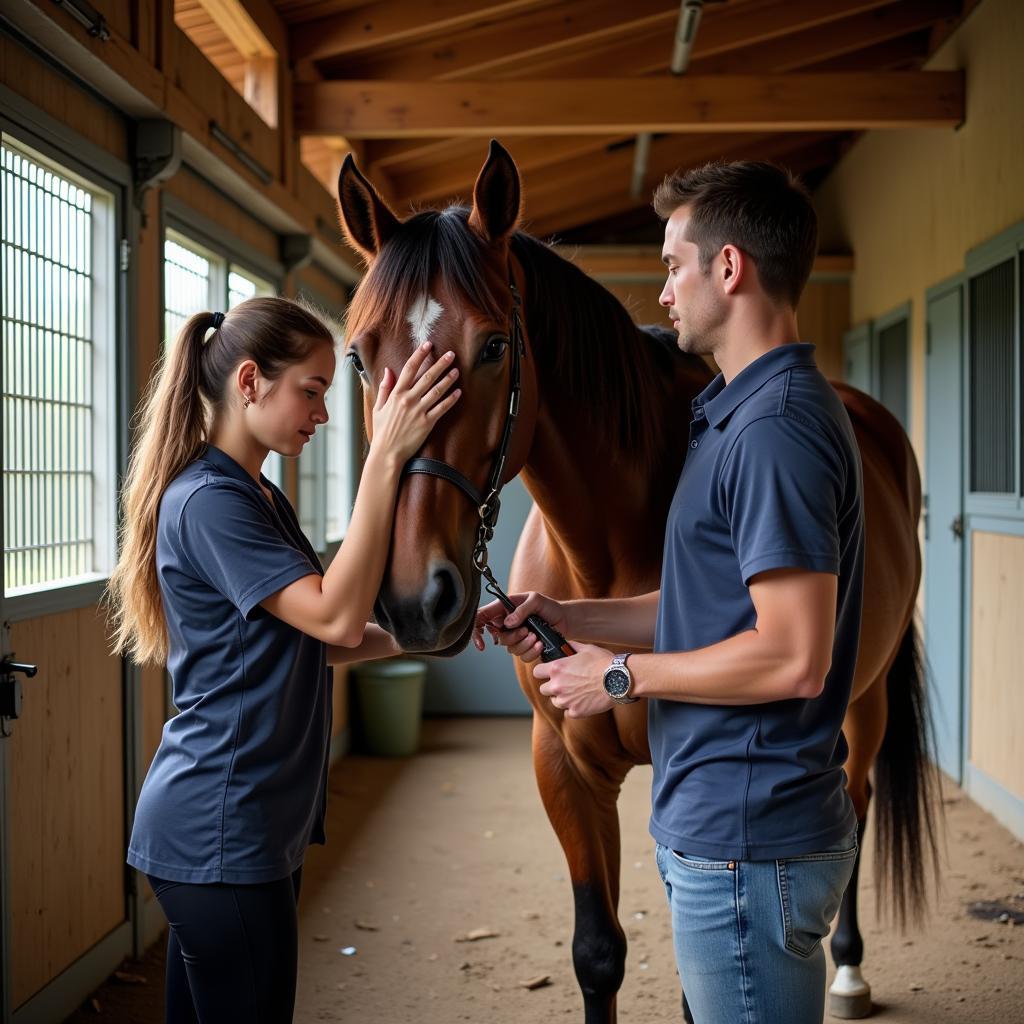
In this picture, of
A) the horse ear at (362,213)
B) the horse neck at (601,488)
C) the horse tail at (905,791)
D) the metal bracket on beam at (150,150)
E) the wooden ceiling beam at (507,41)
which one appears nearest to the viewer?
the horse ear at (362,213)

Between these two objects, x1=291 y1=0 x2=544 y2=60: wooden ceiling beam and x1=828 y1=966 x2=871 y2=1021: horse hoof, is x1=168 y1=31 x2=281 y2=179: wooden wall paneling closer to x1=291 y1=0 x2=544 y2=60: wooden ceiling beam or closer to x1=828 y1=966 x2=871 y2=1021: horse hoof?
x1=291 y1=0 x2=544 y2=60: wooden ceiling beam

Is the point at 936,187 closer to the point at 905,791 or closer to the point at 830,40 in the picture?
the point at 830,40

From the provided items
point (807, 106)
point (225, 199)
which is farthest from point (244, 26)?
point (807, 106)

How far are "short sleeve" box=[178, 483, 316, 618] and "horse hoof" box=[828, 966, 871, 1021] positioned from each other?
6.26 ft

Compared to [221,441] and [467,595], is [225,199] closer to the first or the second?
[221,441]

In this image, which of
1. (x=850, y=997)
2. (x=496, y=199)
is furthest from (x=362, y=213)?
(x=850, y=997)

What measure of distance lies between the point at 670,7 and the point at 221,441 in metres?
3.37

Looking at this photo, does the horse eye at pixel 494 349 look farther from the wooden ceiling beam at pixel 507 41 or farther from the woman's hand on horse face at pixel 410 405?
the wooden ceiling beam at pixel 507 41

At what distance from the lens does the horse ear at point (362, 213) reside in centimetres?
139

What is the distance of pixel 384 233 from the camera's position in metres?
1.43

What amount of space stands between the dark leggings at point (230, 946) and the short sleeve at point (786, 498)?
0.70 metres

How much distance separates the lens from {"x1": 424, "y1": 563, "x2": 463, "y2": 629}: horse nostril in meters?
1.18

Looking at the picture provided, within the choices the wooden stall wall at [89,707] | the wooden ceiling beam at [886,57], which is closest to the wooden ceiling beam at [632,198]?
the wooden ceiling beam at [886,57]

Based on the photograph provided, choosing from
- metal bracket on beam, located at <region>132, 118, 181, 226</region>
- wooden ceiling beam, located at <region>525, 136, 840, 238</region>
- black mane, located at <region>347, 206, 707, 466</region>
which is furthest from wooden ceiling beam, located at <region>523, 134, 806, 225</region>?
black mane, located at <region>347, 206, 707, 466</region>
